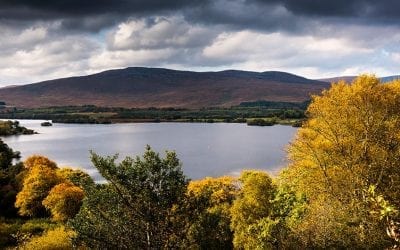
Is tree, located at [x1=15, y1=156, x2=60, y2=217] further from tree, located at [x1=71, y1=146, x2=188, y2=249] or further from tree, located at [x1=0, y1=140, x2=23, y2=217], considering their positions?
tree, located at [x1=71, y1=146, x2=188, y2=249]

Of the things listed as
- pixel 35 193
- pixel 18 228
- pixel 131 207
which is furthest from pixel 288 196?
pixel 35 193

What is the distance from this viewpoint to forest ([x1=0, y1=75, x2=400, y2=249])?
30.0 m

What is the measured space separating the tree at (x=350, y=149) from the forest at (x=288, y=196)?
9 cm

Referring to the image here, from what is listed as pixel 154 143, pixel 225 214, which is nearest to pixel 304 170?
pixel 225 214

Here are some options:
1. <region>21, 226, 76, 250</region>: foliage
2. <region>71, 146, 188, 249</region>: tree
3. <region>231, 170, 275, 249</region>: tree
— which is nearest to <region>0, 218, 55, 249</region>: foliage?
<region>21, 226, 76, 250</region>: foliage

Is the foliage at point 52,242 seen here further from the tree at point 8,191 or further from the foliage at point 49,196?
the tree at point 8,191

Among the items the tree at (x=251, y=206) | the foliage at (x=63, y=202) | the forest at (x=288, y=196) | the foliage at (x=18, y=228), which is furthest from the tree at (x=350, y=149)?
the foliage at (x=63, y=202)

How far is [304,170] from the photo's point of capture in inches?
1735

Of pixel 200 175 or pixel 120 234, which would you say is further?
pixel 200 175

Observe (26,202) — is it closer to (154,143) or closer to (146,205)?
(146,205)

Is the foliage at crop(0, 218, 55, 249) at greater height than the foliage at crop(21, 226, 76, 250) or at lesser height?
lesser

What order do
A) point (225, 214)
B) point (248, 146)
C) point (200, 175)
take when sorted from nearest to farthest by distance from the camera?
1. point (225, 214)
2. point (200, 175)
3. point (248, 146)

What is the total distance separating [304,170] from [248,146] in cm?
12813

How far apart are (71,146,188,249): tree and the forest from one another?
2.6 inches
